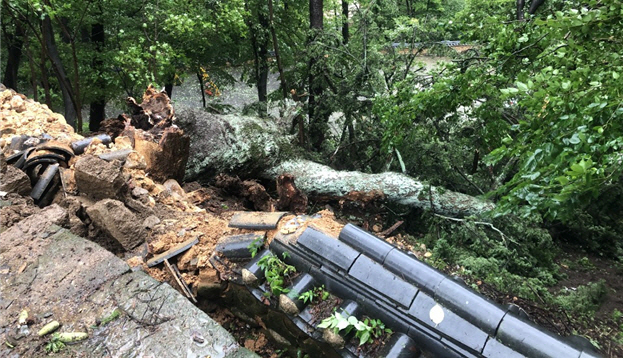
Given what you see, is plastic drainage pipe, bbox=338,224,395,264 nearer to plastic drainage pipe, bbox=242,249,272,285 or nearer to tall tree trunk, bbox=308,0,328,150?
plastic drainage pipe, bbox=242,249,272,285

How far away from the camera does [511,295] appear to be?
13.4 ft

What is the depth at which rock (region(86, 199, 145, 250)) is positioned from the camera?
3.37 meters

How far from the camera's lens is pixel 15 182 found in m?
3.72

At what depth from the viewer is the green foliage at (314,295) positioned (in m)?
2.49

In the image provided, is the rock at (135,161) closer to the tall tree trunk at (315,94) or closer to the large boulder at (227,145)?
the large boulder at (227,145)

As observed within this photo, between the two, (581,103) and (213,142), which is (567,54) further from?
(213,142)

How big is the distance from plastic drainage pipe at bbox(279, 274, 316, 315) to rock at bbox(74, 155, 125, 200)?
82.9 inches

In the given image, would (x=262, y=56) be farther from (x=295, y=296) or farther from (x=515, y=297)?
(x=295, y=296)

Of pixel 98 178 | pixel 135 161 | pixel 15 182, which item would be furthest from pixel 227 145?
pixel 15 182

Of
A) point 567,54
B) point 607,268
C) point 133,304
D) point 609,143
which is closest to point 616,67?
point 567,54

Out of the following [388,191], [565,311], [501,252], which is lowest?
[565,311]

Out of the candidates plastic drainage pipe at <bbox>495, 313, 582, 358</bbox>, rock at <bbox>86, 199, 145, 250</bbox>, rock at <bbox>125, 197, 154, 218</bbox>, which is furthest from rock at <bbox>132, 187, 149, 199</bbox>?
plastic drainage pipe at <bbox>495, 313, 582, 358</bbox>

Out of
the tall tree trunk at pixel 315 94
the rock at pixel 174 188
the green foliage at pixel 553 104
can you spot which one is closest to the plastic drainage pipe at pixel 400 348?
the green foliage at pixel 553 104

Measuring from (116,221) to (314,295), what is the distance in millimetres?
1848
